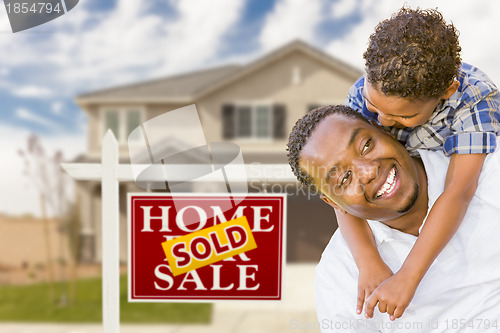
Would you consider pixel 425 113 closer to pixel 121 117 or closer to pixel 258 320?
pixel 258 320

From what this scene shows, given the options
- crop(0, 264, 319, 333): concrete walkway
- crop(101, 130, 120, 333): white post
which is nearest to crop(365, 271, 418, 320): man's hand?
crop(0, 264, 319, 333): concrete walkway

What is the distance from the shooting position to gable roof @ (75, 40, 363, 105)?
1249cm

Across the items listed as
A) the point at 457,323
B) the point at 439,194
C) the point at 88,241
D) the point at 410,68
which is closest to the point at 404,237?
the point at 439,194

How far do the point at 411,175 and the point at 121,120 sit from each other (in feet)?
41.0

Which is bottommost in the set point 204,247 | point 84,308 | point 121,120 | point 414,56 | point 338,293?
point 84,308

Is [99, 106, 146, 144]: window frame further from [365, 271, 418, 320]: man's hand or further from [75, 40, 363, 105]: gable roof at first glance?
[365, 271, 418, 320]: man's hand

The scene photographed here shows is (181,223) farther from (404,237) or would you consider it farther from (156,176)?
(404,237)

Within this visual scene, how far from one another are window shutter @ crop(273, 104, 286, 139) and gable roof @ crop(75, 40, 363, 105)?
3.70 ft

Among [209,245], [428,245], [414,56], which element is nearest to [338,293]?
[428,245]

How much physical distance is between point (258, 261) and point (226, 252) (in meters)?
0.18

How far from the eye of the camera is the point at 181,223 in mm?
2803

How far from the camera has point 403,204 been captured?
1.43 m

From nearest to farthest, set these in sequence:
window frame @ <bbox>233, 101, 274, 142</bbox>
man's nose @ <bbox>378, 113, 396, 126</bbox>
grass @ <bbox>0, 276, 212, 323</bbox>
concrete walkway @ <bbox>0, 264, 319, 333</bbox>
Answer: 1. man's nose @ <bbox>378, 113, 396, 126</bbox>
2. concrete walkway @ <bbox>0, 264, 319, 333</bbox>
3. window frame @ <bbox>233, 101, 274, 142</bbox>
4. grass @ <bbox>0, 276, 212, 323</bbox>

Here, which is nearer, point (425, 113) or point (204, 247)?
point (425, 113)
